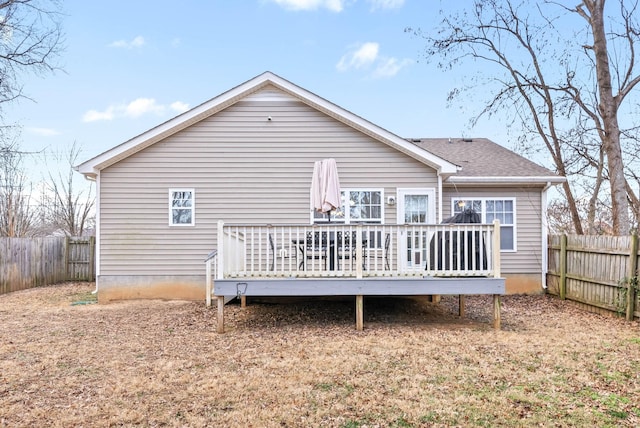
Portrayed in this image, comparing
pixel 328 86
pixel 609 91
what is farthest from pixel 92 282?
pixel 609 91

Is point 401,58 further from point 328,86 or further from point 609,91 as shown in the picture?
point 609,91

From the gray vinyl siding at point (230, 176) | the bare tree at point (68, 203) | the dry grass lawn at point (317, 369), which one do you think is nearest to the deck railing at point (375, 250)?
the dry grass lawn at point (317, 369)

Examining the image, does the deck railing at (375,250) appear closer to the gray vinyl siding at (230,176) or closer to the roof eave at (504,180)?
the gray vinyl siding at (230,176)

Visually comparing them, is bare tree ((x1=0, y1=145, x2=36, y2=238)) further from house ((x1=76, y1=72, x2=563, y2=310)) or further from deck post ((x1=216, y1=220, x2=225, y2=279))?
deck post ((x1=216, y1=220, x2=225, y2=279))

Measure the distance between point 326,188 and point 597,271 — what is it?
6.04 m

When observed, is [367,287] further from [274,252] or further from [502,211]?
[502,211]

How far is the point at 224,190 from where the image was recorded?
10289 mm

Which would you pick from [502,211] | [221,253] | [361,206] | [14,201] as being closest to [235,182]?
[361,206]

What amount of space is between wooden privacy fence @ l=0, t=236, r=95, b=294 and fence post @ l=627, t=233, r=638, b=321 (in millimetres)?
15253

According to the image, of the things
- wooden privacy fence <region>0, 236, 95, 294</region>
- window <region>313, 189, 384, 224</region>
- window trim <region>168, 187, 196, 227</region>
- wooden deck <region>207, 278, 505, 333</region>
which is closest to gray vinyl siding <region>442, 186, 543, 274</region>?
window <region>313, 189, 384, 224</region>

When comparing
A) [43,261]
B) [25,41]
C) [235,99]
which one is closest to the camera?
[235,99]

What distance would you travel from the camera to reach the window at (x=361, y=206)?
33.4 feet

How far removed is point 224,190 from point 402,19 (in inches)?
381

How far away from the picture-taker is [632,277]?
26.3ft
